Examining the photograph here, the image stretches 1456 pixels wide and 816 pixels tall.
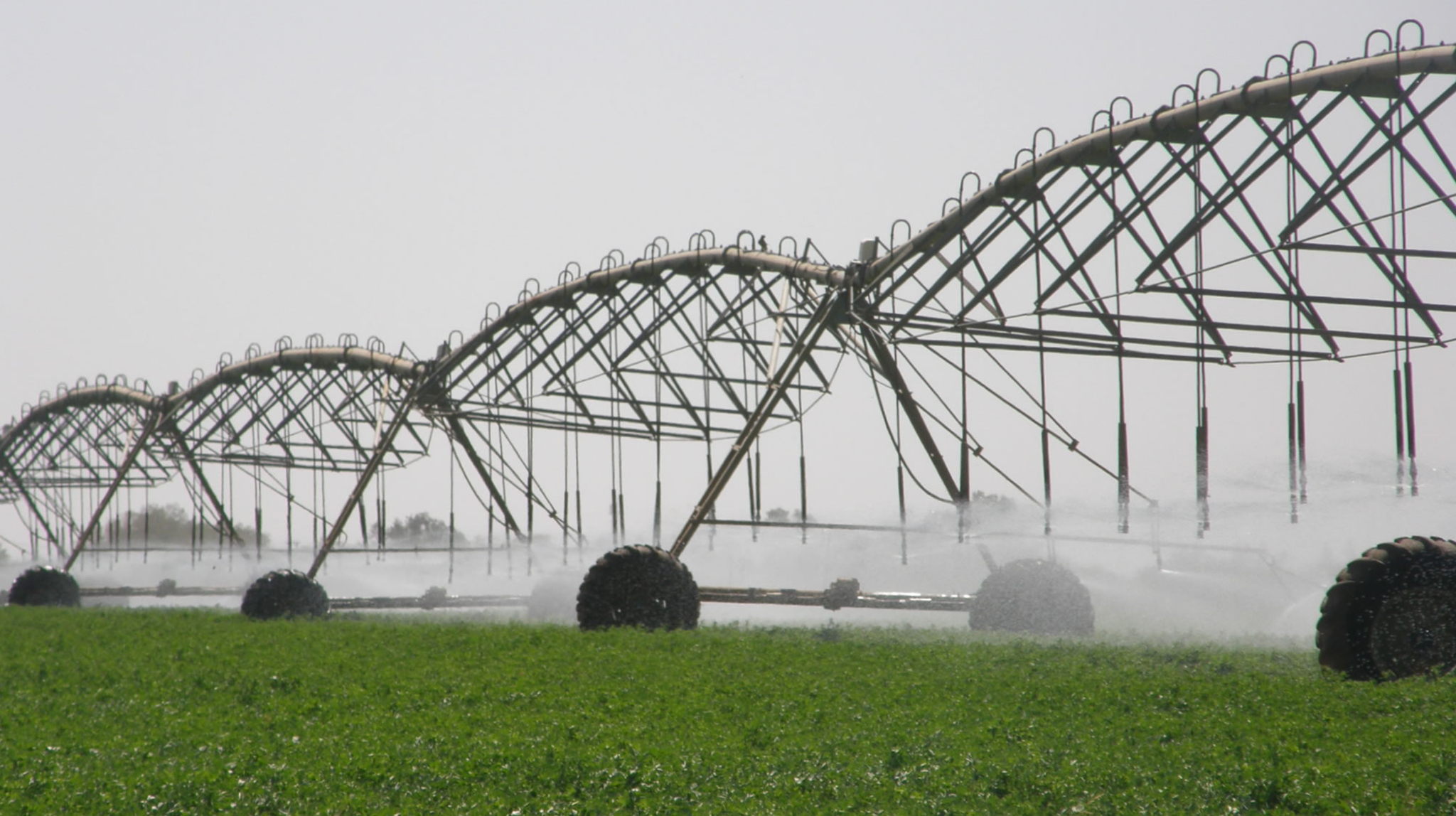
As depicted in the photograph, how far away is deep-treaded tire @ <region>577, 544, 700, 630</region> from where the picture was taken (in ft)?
62.2

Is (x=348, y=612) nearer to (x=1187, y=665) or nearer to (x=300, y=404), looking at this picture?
(x=300, y=404)

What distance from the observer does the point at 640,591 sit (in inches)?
748

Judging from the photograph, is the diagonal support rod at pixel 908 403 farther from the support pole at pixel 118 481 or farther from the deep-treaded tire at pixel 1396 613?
the support pole at pixel 118 481

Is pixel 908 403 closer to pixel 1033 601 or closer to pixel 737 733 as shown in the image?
pixel 1033 601

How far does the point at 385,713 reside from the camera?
512 inches

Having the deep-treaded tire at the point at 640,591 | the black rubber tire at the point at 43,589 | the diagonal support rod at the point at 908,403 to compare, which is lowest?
the black rubber tire at the point at 43,589

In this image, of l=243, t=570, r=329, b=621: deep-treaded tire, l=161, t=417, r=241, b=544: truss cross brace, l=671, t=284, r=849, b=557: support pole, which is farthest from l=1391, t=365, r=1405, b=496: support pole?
l=161, t=417, r=241, b=544: truss cross brace

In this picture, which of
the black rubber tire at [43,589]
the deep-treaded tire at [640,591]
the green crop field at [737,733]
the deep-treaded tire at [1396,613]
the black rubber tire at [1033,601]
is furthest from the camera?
the black rubber tire at [43,589]

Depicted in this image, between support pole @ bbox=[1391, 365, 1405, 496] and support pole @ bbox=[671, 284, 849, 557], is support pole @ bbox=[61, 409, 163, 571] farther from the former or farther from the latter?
support pole @ bbox=[1391, 365, 1405, 496]

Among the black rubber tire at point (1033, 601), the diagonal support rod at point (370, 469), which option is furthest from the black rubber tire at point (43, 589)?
the black rubber tire at point (1033, 601)

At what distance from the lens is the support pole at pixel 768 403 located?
19.8m

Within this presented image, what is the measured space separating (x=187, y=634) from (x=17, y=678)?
440cm

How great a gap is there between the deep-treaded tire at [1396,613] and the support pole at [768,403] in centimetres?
981

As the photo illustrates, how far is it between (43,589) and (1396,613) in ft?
116
